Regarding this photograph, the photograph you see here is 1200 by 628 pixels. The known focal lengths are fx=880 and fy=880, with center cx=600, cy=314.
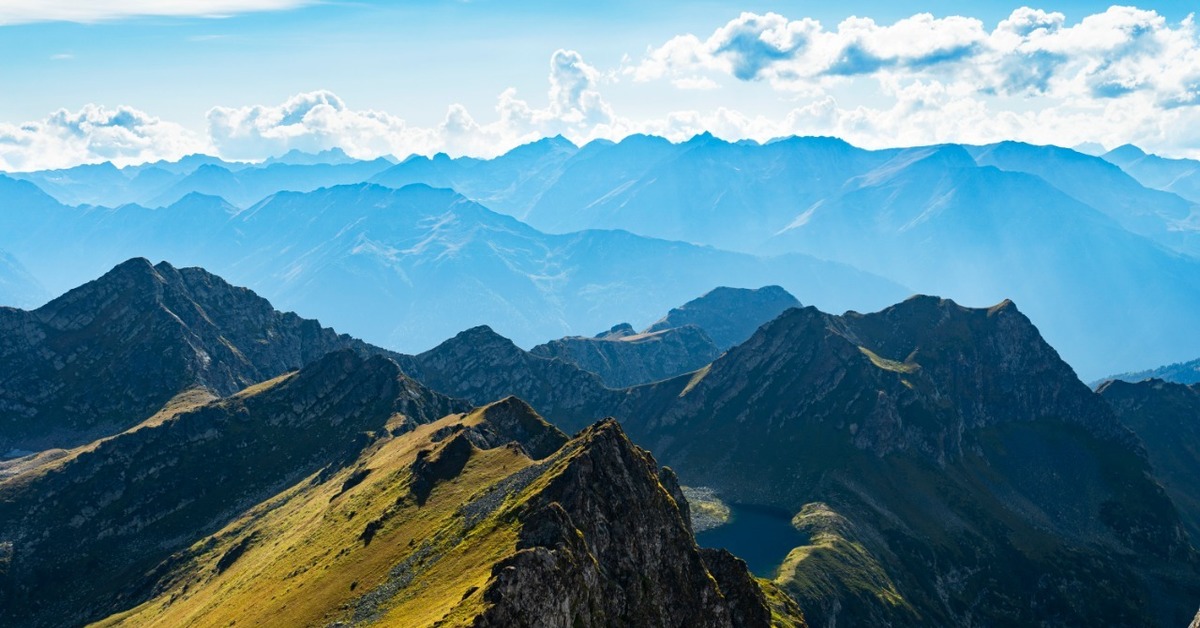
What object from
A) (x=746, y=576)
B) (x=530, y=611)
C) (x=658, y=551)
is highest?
(x=530, y=611)

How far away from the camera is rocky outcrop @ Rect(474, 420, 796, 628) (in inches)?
4540

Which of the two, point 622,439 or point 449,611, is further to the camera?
point 622,439

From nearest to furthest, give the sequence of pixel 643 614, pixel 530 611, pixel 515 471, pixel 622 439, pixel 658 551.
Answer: pixel 530 611
pixel 643 614
pixel 658 551
pixel 622 439
pixel 515 471

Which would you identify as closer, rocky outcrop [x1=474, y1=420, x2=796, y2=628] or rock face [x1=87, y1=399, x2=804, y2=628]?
rocky outcrop [x1=474, y1=420, x2=796, y2=628]

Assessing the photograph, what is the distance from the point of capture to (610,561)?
457 feet

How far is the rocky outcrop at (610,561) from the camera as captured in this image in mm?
115312

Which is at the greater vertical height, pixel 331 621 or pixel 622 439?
pixel 622 439

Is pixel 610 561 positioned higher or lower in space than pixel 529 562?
lower

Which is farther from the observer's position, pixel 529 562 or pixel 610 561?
pixel 610 561

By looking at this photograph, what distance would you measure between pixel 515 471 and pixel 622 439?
25251 millimetres

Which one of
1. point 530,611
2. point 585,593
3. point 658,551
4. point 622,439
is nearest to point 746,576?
point 658,551

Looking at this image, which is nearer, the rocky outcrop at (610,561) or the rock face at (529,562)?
the rocky outcrop at (610,561)

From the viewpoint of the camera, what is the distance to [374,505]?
194 m

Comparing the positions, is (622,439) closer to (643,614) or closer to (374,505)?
(643,614)
